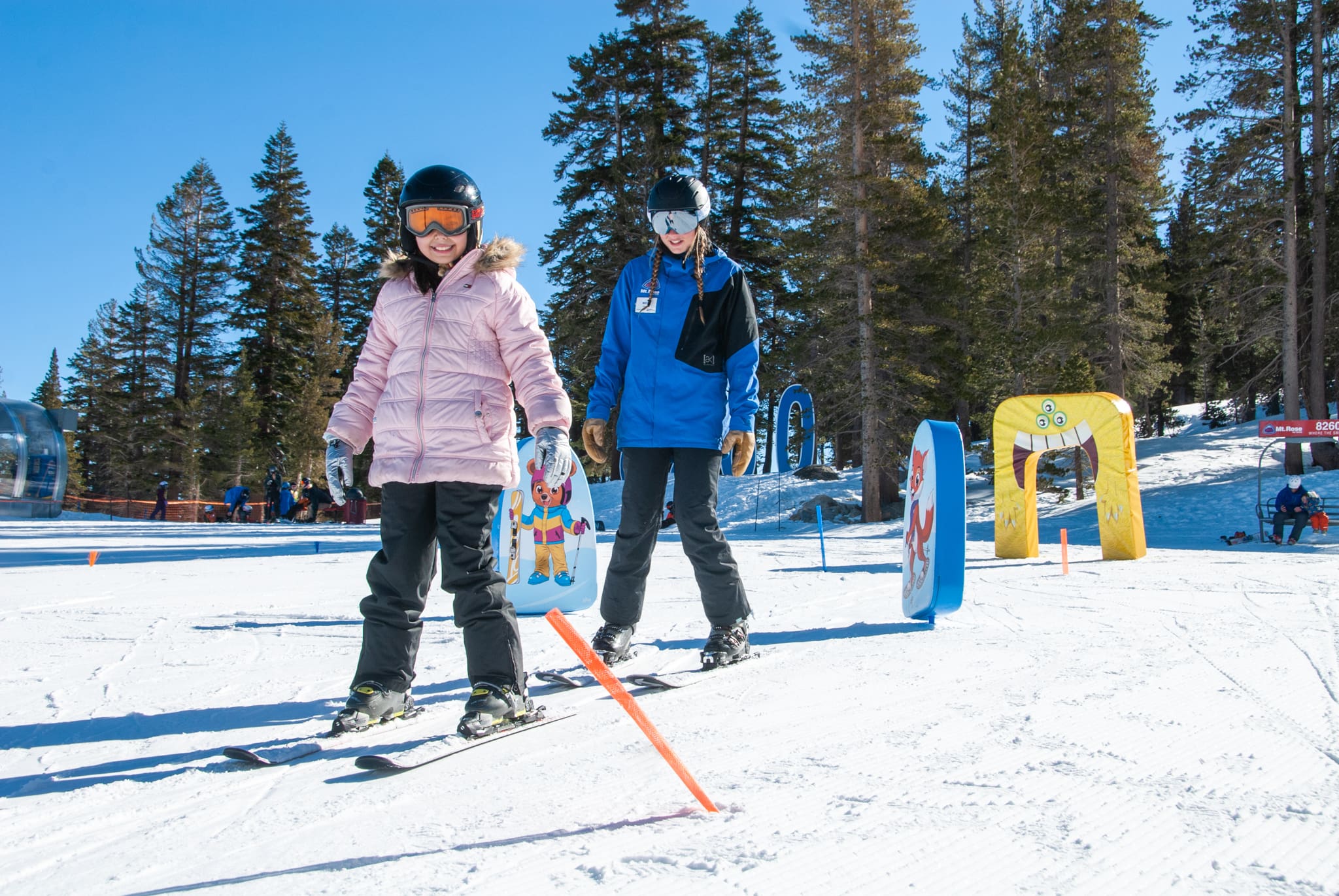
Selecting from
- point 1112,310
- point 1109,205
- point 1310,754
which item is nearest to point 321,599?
point 1310,754

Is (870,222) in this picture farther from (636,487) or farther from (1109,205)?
(636,487)

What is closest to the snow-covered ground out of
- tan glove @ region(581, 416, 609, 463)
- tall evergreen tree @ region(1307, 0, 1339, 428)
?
tan glove @ region(581, 416, 609, 463)

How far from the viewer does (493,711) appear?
2.36 metres

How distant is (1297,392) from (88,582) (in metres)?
23.9

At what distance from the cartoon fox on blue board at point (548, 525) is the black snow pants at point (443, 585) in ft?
8.13

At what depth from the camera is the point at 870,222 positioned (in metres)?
21.2

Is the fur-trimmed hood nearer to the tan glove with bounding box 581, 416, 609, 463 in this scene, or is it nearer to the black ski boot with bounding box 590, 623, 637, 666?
the tan glove with bounding box 581, 416, 609, 463

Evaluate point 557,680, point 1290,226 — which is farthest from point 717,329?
point 1290,226

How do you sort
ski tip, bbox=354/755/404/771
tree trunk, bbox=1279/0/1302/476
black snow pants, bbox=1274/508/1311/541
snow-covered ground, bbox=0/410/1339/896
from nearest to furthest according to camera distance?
snow-covered ground, bbox=0/410/1339/896
ski tip, bbox=354/755/404/771
black snow pants, bbox=1274/508/1311/541
tree trunk, bbox=1279/0/1302/476

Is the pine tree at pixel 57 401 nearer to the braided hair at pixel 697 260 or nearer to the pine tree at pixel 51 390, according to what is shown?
the pine tree at pixel 51 390

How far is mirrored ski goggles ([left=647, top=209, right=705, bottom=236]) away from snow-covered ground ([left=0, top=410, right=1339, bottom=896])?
1.79 metres

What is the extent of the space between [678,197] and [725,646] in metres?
1.85

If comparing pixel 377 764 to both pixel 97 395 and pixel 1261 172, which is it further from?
pixel 97 395

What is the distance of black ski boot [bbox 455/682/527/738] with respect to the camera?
91.0 inches
